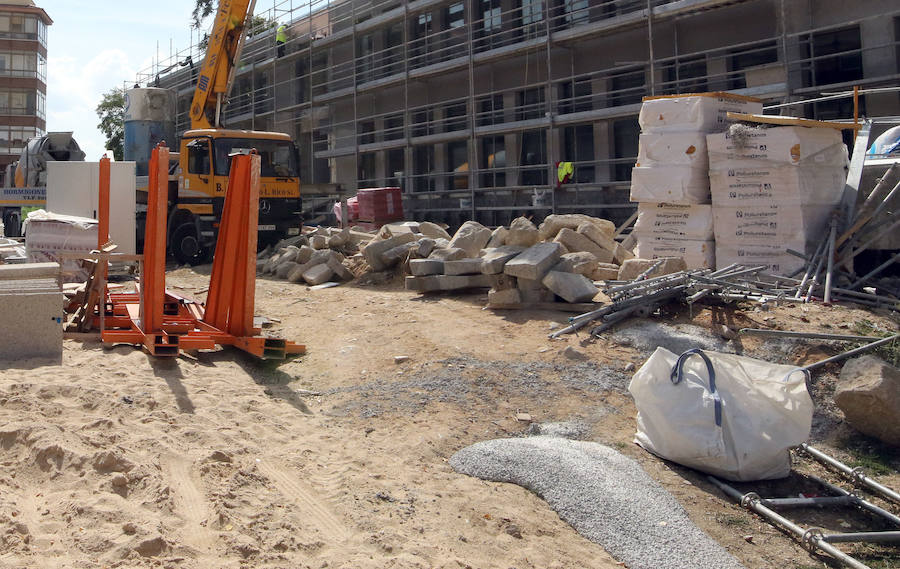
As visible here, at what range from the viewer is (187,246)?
15.7m

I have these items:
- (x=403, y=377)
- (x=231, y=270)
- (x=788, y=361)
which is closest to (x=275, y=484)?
(x=403, y=377)

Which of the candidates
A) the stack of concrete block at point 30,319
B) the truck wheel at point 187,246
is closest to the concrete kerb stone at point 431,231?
the truck wheel at point 187,246

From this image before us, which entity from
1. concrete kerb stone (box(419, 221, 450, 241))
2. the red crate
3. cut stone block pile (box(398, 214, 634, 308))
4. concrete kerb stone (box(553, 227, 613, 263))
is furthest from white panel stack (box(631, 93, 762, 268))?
the red crate

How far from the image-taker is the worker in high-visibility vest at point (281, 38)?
2478 centimetres

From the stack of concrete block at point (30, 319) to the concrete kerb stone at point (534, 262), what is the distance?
445 centimetres

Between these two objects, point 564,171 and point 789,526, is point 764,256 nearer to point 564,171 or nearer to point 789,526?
point 789,526

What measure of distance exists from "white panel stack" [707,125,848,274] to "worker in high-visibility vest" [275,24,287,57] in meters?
19.5

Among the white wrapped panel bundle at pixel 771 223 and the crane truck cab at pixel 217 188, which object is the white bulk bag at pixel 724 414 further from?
the crane truck cab at pixel 217 188

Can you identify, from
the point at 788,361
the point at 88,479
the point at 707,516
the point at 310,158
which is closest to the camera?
the point at 88,479

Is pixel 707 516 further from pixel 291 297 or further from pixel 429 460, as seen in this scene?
pixel 291 297

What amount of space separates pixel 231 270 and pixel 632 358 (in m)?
3.89

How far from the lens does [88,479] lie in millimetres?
3777

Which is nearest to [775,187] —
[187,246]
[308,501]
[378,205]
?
[308,501]

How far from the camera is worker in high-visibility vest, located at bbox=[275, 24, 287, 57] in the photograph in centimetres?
2478
